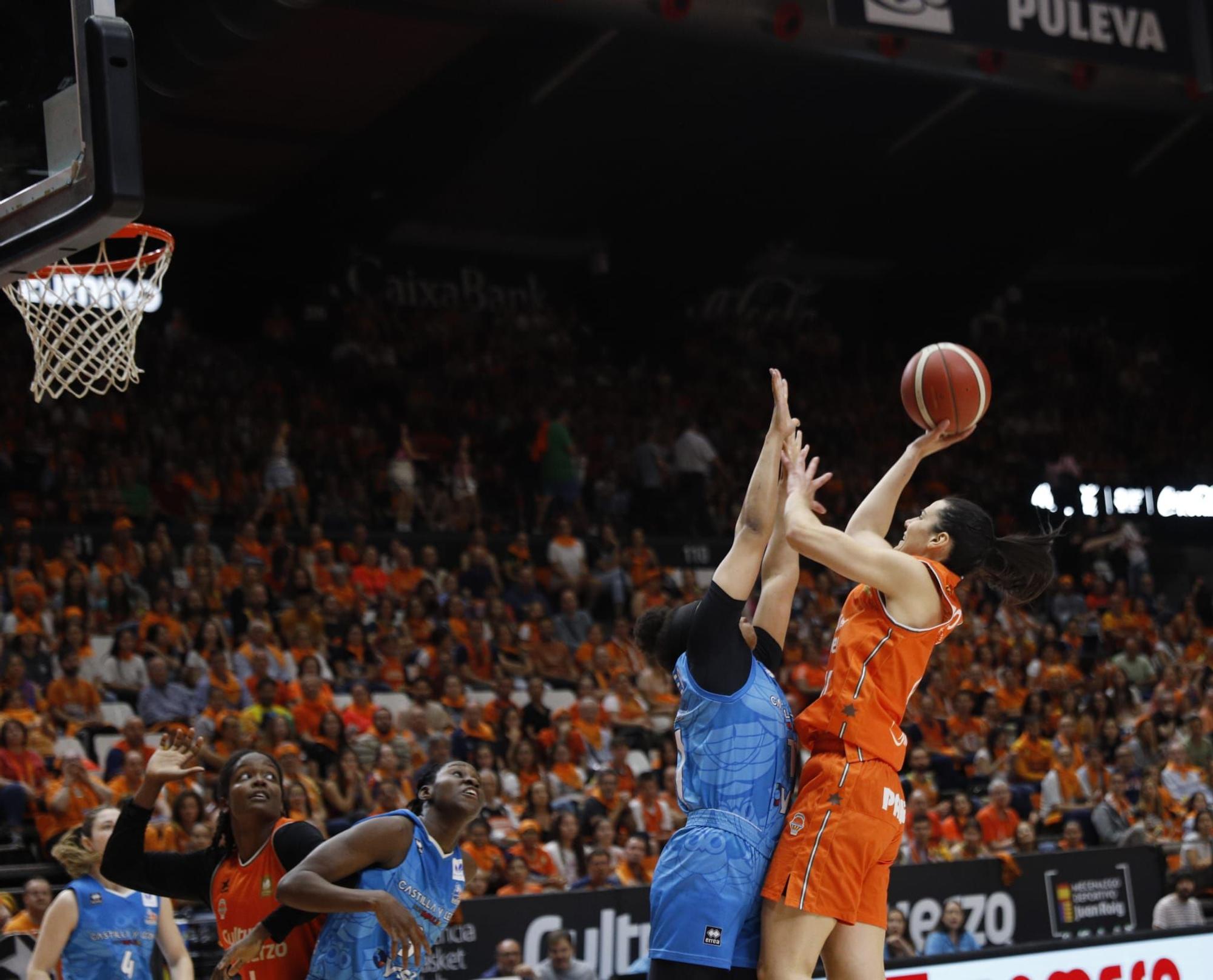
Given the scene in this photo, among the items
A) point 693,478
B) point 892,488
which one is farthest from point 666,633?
point 693,478

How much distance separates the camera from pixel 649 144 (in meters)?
21.1

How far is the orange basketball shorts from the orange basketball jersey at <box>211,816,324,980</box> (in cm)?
126

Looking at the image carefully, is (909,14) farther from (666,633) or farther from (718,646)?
(718,646)

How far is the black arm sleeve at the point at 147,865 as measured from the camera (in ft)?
14.5

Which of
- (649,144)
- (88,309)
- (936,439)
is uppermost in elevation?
(649,144)

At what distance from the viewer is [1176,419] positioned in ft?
82.4

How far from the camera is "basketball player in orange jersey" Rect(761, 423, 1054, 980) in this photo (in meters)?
4.02

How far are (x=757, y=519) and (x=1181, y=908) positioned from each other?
8.34m

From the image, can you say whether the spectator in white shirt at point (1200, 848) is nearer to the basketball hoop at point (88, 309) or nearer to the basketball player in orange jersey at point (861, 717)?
the basketball player in orange jersey at point (861, 717)

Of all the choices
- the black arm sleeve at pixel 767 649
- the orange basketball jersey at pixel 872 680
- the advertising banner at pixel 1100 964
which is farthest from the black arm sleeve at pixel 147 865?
the advertising banner at pixel 1100 964

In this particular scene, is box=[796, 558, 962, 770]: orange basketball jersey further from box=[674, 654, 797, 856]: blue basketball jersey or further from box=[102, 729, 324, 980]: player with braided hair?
box=[102, 729, 324, 980]: player with braided hair

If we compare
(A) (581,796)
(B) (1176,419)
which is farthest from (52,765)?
(B) (1176,419)

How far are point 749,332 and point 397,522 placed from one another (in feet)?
29.3

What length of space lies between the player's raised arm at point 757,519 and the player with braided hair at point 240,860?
1.36 m
